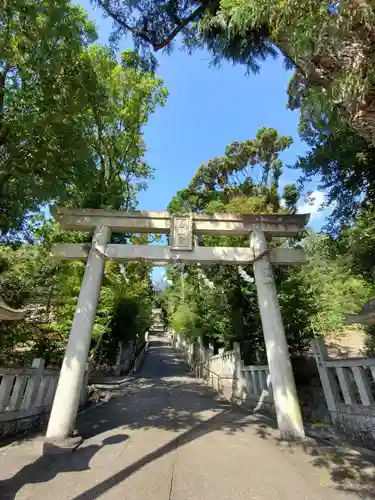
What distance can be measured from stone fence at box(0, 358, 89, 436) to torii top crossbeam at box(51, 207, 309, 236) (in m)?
3.13

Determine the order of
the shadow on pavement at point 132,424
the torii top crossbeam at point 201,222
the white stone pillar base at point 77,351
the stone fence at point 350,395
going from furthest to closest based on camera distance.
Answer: the torii top crossbeam at point 201,222
the white stone pillar base at point 77,351
the stone fence at point 350,395
the shadow on pavement at point 132,424

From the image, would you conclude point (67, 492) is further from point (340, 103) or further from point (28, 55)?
point (28, 55)

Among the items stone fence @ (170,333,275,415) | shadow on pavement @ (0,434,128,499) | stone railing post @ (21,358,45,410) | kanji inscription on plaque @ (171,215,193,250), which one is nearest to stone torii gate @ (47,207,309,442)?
kanji inscription on plaque @ (171,215,193,250)

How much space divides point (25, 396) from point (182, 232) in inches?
181

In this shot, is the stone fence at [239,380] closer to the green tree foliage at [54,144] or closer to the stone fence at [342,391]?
the stone fence at [342,391]

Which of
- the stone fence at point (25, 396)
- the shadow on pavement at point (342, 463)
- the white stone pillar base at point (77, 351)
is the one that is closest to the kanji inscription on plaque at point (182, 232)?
the white stone pillar base at point (77, 351)

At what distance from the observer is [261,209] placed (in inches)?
496

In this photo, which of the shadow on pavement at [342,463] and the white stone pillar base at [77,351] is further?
the white stone pillar base at [77,351]

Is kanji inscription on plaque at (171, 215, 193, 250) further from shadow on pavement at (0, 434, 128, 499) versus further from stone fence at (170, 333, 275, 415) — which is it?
stone fence at (170, 333, 275, 415)

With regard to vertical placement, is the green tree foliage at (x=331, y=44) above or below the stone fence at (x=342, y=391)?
above

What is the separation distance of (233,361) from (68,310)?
6.55 m

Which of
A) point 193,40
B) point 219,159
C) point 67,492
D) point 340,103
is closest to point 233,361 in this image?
point 67,492

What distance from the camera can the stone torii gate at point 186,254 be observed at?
511 cm

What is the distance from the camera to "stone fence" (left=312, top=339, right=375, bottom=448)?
4.30 m
